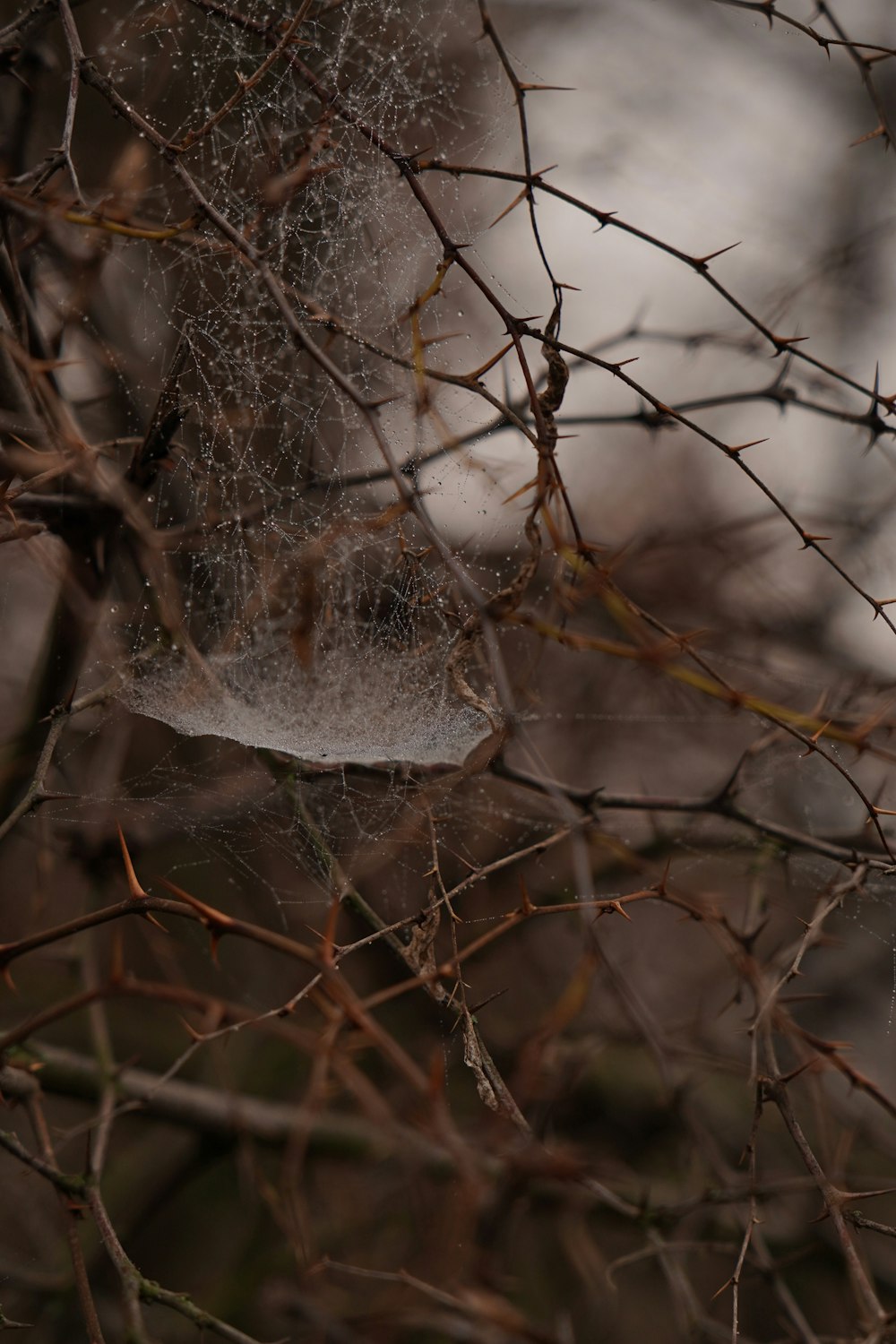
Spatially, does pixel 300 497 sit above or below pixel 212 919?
above

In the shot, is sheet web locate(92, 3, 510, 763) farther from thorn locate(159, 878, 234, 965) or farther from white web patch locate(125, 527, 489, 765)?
thorn locate(159, 878, 234, 965)

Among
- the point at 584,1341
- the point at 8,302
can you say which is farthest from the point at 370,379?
the point at 584,1341

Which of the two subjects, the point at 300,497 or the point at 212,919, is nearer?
the point at 212,919

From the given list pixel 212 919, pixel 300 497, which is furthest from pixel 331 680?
pixel 212 919

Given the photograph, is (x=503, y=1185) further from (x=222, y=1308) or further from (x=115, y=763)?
(x=222, y=1308)

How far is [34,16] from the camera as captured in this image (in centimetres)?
169

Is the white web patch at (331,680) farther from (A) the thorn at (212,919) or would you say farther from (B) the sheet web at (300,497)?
(A) the thorn at (212,919)

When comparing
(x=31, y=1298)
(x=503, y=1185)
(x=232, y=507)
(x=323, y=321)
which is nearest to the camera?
(x=503, y=1185)

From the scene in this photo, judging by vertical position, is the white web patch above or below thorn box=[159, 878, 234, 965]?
above

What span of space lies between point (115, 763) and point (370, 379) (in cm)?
139

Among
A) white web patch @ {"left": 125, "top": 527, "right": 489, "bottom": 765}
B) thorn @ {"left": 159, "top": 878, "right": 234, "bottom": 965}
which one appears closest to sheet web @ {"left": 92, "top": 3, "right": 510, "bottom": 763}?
white web patch @ {"left": 125, "top": 527, "right": 489, "bottom": 765}

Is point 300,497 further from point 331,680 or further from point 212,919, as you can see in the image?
point 212,919

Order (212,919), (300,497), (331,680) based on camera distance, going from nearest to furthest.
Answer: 1. (212,919)
2. (300,497)
3. (331,680)

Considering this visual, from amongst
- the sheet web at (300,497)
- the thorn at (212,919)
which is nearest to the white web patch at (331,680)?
the sheet web at (300,497)
